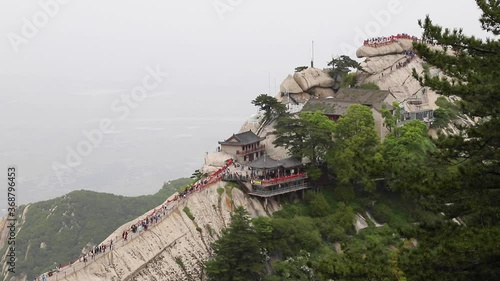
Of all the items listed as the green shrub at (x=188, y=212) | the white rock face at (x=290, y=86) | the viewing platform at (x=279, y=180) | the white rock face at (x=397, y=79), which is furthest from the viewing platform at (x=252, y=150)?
the white rock face at (x=397, y=79)

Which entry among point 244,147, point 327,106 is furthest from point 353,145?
point 327,106

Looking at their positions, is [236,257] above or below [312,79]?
below

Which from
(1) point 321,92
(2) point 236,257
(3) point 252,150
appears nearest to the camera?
(2) point 236,257

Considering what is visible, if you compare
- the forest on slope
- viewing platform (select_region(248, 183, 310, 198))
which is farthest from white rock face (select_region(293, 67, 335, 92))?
the forest on slope

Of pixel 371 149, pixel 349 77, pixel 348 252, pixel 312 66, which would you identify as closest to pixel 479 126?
pixel 348 252

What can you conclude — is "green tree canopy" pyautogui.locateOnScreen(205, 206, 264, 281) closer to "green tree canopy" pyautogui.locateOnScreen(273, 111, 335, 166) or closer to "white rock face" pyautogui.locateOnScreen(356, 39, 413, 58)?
"green tree canopy" pyautogui.locateOnScreen(273, 111, 335, 166)

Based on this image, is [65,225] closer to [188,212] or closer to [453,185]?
[188,212]
